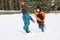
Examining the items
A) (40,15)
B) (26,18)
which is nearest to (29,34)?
(26,18)

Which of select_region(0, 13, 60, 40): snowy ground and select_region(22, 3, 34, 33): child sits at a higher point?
select_region(22, 3, 34, 33): child

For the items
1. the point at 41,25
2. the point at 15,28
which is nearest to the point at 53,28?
the point at 41,25

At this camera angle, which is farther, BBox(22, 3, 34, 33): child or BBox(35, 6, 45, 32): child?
BBox(35, 6, 45, 32): child

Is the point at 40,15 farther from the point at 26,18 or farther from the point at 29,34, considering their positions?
the point at 29,34

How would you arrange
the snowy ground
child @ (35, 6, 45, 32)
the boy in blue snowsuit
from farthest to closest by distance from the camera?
child @ (35, 6, 45, 32) → the boy in blue snowsuit → the snowy ground

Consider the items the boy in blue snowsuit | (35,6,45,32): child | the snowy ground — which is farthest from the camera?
(35,6,45,32): child

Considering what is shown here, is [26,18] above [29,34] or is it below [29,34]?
above

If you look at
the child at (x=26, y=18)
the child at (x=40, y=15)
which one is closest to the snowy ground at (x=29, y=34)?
the child at (x=26, y=18)

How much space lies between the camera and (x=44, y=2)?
15695 millimetres

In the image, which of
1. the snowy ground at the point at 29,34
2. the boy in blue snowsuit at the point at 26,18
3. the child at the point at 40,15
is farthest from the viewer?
the child at the point at 40,15

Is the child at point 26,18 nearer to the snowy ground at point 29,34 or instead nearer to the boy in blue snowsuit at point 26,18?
the boy in blue snowsuit at point 26,18

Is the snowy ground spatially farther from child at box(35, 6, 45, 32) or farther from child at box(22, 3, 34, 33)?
child at box(35, 6, 45, 32)

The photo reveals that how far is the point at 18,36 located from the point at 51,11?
24.5 ft

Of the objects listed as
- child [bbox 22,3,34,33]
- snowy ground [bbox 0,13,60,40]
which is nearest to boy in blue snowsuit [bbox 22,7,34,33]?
child [bbox 22,3,34,33]
